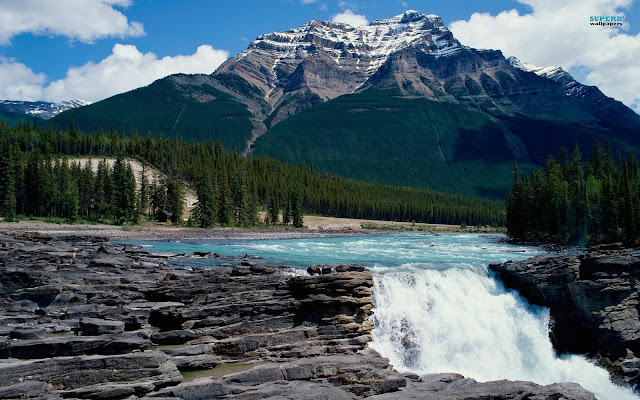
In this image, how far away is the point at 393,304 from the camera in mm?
29781

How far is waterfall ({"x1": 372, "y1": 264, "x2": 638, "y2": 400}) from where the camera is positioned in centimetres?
2703

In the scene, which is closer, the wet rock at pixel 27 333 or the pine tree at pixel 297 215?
the wet rock at pixel 27 333

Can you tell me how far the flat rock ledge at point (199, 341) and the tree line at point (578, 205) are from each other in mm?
59519

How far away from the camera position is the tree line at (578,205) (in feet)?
228

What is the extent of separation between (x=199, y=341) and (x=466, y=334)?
18521 millimetres

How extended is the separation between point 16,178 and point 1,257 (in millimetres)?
70136

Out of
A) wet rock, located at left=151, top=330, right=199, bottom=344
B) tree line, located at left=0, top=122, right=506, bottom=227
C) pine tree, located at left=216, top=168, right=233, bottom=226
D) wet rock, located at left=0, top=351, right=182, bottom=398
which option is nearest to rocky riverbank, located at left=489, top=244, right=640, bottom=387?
wet rock, located at left=151, top=330, right=199, bottom=344

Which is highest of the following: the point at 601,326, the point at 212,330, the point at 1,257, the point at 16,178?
the point at 16,178

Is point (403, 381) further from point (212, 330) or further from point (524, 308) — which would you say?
point (524, 308)

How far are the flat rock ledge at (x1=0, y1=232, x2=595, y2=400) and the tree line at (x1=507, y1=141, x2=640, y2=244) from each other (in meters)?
59.5

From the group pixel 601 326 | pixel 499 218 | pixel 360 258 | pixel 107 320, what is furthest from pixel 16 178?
pixel 499 218

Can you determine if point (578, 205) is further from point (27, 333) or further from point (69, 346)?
point (27, 333)

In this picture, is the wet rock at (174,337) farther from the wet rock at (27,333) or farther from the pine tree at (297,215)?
the pine tree at (297,215)

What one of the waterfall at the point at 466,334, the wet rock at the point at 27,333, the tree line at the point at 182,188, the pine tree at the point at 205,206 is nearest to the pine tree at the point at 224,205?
the tree line at the point at 182,188
